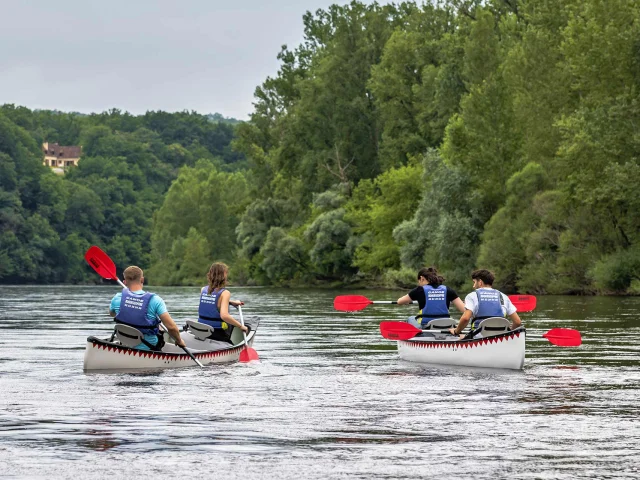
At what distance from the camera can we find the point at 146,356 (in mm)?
17500

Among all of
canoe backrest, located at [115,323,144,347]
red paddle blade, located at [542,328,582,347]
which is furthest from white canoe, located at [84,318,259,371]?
red paddle blade, located at [542,328,582,347]

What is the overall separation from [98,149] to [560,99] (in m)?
141

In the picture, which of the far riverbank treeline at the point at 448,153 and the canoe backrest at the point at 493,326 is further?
the far riverbank treeline at the point at 448,153

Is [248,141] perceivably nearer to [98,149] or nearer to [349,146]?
[349,146]

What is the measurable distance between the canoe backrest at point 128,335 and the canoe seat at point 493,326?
490 centimetres

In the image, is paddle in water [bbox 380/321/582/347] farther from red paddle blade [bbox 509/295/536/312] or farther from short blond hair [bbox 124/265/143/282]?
short blond hair [bbox 124/265/143/282]

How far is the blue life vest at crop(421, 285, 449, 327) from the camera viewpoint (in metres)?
19.6

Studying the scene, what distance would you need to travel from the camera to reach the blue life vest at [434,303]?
64.3 feet

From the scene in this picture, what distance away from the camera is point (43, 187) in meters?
158

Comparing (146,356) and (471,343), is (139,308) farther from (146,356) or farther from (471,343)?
(471,343)

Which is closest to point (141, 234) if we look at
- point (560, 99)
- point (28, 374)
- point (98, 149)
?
point (98, 149)

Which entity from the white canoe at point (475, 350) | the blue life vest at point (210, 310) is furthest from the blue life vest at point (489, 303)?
the blue life vest at point (210, 310)

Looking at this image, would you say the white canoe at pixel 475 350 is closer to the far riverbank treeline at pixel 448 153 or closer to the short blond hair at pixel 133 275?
the short blond hair at pixel 133 275

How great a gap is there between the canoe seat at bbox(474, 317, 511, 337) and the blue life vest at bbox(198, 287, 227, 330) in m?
3.88
